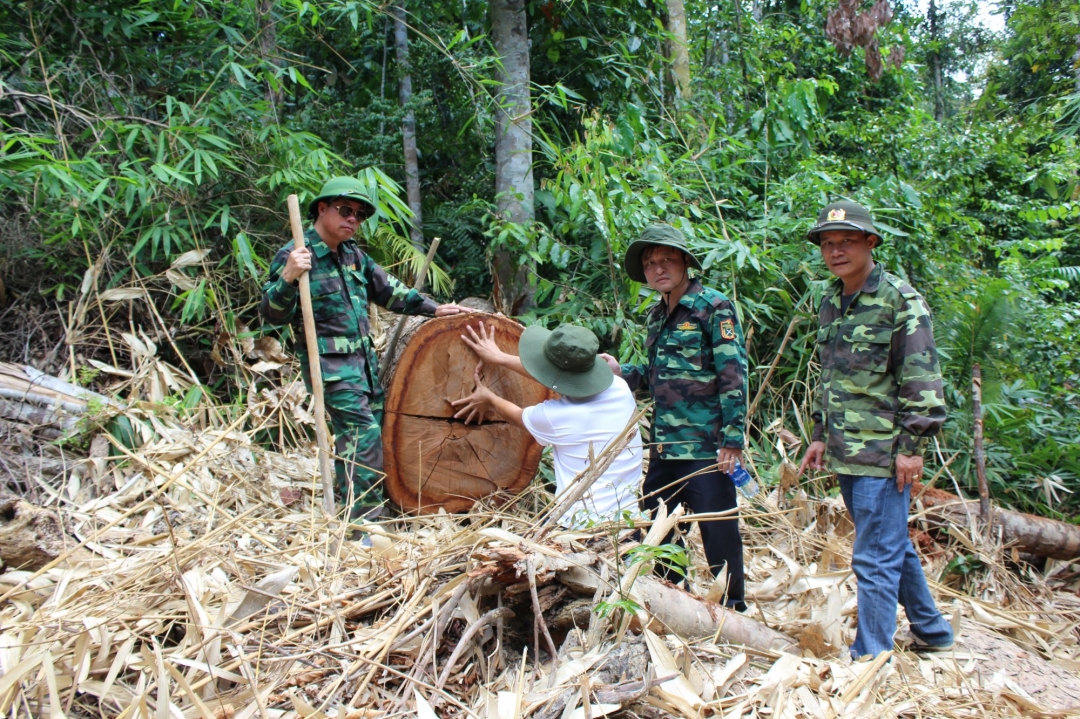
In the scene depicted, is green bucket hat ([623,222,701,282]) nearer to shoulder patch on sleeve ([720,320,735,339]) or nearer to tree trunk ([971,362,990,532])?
shoulder patch on sleeve ([720,320,735,339])

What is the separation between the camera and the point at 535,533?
270cm

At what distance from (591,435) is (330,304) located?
1.46m

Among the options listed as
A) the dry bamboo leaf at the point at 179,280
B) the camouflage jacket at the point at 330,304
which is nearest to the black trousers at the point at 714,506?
the camouflage jacket at the point at 330,304

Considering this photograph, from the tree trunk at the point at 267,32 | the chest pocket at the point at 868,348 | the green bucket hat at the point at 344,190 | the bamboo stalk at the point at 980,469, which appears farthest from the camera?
the tree trunk at the point at 267,32

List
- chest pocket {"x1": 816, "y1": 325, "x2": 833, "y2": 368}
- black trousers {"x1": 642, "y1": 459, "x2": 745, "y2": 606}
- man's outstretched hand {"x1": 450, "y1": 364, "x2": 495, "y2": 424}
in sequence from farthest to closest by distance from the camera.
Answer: man's outstretched hand {"x1": 450, "y1": 364, "x2": 495, "y2": 424} → black trousers {"x1": 642, "y1": 459, "x2": 745, "y2": 606} → chest pocket {"x1": 816, "y1": 325, "x2": 833, "y2": 368}

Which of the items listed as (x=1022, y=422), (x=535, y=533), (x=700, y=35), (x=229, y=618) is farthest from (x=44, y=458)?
(x=700, y=35)

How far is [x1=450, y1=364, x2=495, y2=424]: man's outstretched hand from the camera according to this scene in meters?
3.90

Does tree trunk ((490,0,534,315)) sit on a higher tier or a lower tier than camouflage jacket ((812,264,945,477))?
higher

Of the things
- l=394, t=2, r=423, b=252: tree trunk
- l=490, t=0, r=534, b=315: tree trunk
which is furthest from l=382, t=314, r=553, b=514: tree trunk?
l=394, t=2, r=423, b=252: tree trunk

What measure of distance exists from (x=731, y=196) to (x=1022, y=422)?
8.48 feet

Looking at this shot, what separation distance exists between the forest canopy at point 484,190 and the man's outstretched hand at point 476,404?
4.49 feet

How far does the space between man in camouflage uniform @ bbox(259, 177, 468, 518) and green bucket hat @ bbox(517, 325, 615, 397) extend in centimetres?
92

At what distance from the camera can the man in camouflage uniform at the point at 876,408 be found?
288 centimetres

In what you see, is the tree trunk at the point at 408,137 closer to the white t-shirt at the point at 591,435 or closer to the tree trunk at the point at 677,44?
the tree trunk at the point at 677,44
